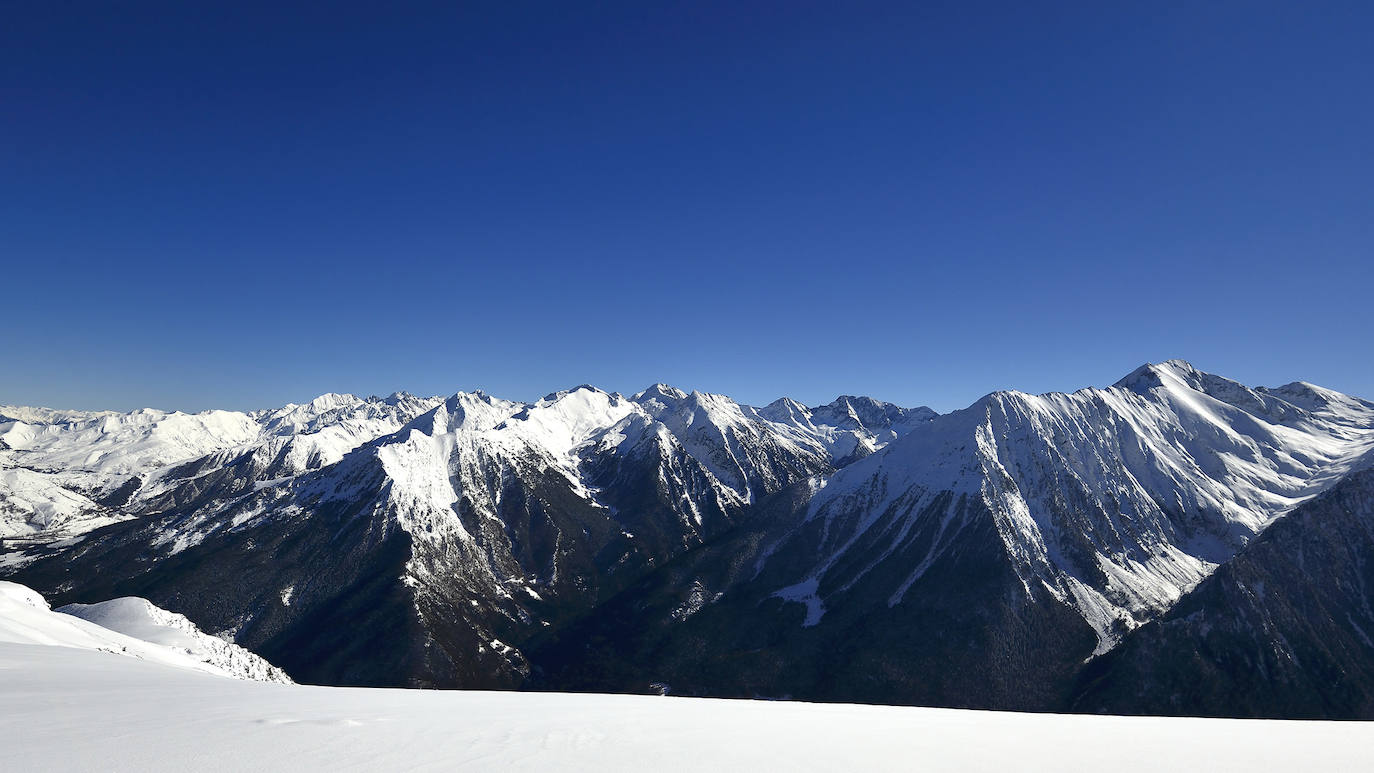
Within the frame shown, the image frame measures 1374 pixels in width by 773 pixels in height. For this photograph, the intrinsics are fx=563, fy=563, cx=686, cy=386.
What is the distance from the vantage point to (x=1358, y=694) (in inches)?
4309

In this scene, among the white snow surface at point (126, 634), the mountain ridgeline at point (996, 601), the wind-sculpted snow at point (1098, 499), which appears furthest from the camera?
the wind-sculpted snow at point (1098, 499)

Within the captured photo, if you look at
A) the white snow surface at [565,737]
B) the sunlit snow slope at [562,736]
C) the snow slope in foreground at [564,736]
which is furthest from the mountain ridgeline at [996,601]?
the snow slope in foreground at [564,736]

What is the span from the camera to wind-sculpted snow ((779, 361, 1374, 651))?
154000 millimetres

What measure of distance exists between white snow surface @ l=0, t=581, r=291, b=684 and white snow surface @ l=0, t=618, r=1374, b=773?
2409cm

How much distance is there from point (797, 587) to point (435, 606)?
394ft

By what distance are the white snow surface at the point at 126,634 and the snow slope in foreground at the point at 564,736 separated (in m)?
23.5

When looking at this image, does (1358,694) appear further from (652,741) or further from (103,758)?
(103,758)

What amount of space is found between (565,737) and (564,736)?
0.14m

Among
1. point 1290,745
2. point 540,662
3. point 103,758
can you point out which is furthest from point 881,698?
point 103,758

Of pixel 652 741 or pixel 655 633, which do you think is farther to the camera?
pixel 655 633

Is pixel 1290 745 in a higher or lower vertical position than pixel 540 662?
higher

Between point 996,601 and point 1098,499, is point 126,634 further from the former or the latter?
point 1098,499

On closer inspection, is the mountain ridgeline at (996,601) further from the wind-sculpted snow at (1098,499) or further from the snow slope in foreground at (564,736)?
the snow slope in foreground at (564,736)

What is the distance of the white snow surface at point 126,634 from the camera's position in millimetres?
41788
